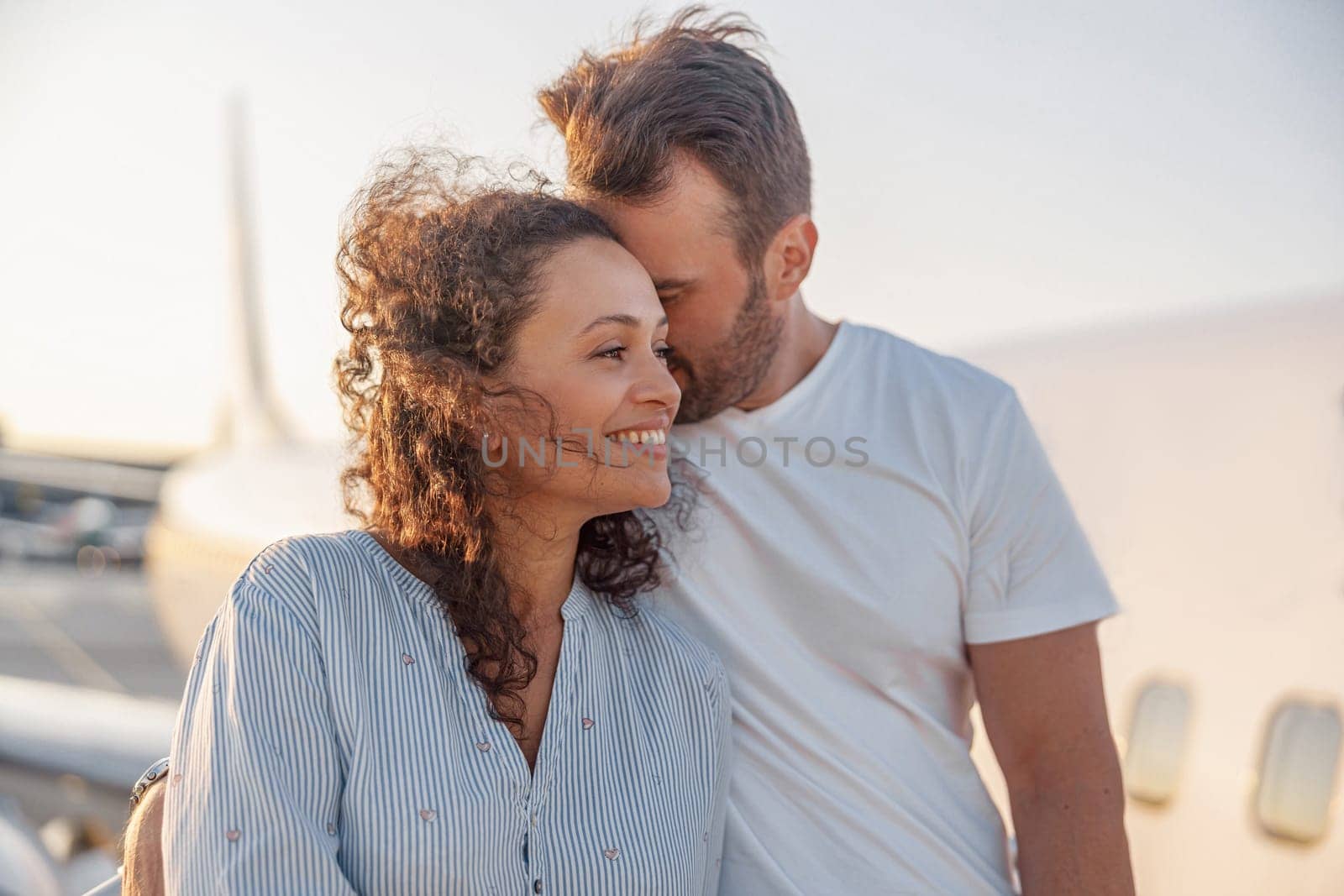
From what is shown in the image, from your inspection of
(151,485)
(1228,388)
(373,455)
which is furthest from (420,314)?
(151,485)

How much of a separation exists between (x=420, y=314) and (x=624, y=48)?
74 cm

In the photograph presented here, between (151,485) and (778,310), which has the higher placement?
(778,310)

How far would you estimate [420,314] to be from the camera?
1.62 meters

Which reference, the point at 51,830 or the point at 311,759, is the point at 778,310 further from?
the point at 51,830

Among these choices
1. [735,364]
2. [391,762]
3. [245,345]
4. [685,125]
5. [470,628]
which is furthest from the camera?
[245,345]

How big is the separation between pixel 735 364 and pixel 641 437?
1.24 ft

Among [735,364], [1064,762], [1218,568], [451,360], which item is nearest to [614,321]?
[451,360]

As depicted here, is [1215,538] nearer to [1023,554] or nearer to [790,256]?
[1023,554]

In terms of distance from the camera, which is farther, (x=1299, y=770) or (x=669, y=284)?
(x=1299, y=770)

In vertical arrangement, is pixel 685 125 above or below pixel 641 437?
above

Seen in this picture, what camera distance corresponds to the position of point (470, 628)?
1572mm

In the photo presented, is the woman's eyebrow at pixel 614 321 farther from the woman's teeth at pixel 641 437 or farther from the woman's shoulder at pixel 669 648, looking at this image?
the woman's shoulder at pixel 669 648

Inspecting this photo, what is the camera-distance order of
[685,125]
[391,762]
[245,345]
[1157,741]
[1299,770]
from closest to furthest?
[391,762] → [685,125] → [1299,770] → [1157,741] → [245,345]

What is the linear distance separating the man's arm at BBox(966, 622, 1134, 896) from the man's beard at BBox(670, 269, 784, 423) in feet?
2.00
